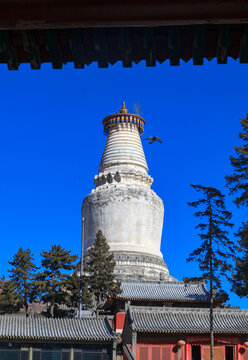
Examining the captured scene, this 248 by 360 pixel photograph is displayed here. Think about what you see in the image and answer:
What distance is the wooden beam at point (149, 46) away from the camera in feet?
19.1

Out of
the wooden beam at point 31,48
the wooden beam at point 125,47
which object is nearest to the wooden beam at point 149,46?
the wooden beam at point 125,47

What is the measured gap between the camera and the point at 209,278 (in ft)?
91.9

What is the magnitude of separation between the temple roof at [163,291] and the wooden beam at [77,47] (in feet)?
107

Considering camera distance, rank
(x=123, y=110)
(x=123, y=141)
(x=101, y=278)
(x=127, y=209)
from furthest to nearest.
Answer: (x=123, y=110) < (x=123, y=141) < (x=127, y=209) < (x=101, y=278)

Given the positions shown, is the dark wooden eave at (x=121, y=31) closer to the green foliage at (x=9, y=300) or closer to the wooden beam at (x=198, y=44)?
the wooden beam at (x=198, y=44)

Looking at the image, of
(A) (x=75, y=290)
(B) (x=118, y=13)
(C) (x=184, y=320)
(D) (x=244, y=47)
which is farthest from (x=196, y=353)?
(B) (x=118, y=13)

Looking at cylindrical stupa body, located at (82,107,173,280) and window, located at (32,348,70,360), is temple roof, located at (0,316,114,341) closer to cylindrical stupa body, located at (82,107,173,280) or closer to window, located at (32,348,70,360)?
window, located at (32,348,70,360)

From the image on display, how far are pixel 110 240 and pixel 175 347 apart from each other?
821 inches

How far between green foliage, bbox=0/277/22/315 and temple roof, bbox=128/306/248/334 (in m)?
9.65

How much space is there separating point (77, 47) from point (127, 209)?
158ft

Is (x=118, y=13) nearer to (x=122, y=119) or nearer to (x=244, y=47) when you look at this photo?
(x=244, y=47)

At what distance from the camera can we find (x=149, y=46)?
595 cm

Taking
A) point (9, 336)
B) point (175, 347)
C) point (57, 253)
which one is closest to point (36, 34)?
point (9, 336)

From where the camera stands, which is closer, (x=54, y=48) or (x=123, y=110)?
(x=54, y=48)
